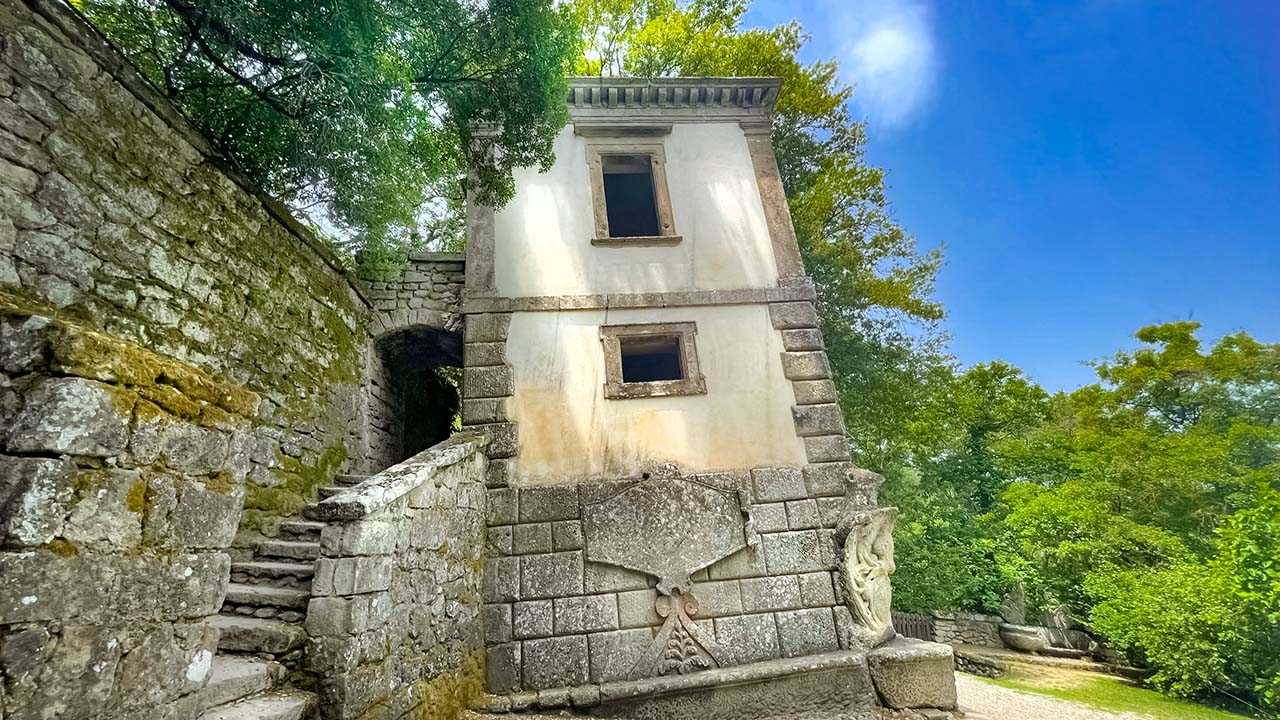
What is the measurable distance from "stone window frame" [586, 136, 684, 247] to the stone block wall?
3.13 metres

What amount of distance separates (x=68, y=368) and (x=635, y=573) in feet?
15.0

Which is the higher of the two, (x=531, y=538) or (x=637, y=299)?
(x=637, y=299)

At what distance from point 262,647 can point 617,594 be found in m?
2.96

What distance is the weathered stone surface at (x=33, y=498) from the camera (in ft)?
3.66

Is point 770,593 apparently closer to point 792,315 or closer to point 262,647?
point 792,315

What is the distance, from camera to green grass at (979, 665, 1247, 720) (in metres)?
7.12

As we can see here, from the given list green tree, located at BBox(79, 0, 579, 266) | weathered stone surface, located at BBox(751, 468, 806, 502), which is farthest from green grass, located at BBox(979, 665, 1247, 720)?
green tree, located at BBox(79, 0, 579, 266)

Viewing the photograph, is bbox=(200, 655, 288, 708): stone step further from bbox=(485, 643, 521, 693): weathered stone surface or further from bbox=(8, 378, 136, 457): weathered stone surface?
bbox=(485, 643, 521, 693): weathered stone surface

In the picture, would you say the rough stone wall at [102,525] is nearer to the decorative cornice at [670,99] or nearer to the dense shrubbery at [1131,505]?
the decorative cornice at [670,99]

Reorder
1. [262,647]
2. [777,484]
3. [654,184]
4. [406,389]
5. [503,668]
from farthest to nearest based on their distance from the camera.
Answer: [406,389], [654,184], [777,484], [503,668], [262,647]

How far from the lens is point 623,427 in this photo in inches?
226

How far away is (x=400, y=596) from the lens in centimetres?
340

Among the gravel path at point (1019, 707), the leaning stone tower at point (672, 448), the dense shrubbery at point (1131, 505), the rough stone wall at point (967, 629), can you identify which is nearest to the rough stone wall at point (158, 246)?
the leaning stone tower at point (672, 448)

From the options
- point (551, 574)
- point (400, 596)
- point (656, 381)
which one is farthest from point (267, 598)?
point (656, 381)
